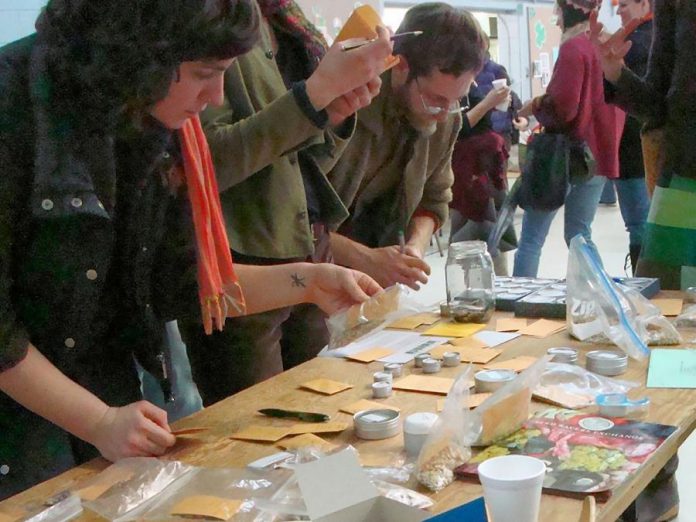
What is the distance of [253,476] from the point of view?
0.95m

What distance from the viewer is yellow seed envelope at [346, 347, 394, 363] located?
4.57 ft

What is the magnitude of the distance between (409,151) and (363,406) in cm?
87

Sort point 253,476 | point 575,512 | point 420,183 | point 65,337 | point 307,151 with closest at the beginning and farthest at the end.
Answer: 1. point 575,512
2. point 253,476
3. point 65,337
4. point 307,151
5. point 420,183

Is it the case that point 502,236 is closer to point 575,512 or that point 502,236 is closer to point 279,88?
point 279,88

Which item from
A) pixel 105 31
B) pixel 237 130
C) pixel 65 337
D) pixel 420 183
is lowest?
pixel 65 337

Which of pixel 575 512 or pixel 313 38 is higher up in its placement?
pixel 313 38

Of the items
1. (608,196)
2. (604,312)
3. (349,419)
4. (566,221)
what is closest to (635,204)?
(566,221)

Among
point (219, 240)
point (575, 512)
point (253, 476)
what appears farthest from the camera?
point (219, 240)

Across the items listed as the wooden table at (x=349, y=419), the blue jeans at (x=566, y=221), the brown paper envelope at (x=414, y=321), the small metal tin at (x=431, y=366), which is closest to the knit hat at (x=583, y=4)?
the blue jeans at (x=566, y=221)

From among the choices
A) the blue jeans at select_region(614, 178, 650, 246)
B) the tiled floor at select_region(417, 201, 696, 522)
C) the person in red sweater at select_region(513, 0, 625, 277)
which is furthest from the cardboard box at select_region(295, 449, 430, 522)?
the blue jeans at select_region(614, 178, 650, 246)

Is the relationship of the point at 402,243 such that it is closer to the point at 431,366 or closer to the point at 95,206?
the point at 431,366

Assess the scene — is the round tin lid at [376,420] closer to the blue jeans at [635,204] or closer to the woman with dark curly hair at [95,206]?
the woman with dark curly hair at [95,206]

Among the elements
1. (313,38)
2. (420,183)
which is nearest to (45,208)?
(313,38)

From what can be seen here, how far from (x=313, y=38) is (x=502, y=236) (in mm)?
2257
